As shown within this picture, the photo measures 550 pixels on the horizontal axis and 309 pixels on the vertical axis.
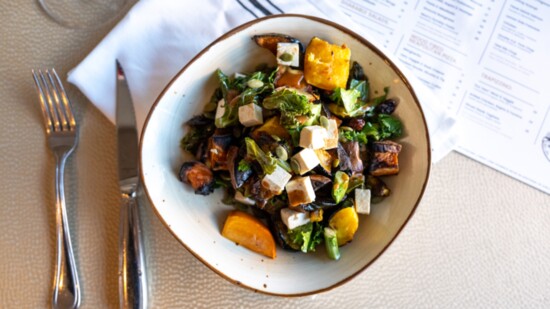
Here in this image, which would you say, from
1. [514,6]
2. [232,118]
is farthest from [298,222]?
[514,6]

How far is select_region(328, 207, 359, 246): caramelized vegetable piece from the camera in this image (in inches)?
44.7

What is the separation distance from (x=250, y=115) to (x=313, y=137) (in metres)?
0.15

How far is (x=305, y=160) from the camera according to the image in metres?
1.04

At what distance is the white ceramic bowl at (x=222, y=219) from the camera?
1126 millimetres

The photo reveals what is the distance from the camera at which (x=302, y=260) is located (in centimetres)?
118

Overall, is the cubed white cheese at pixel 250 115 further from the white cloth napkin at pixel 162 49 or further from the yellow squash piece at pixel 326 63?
the white cloth napkin at pixel 162 49

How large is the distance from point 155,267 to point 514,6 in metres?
1.24

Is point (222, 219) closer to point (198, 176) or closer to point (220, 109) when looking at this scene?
point (198, 176)

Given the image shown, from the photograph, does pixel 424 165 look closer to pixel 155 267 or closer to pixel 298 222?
pixel 298 222

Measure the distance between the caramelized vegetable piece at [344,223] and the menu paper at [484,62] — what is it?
458 millimetres

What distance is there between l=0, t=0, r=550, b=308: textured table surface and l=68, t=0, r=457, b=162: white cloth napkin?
8 cm

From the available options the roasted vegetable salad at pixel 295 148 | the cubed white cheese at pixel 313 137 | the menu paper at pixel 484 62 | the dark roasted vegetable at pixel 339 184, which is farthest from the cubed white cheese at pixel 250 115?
the menu paper at pixel 484 62

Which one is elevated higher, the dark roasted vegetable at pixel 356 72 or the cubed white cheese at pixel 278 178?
the dark roasted vegetable at pixel 356 72

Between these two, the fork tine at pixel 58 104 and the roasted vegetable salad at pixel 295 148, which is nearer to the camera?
the roasted vegetable salad at pixel 295 148
